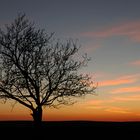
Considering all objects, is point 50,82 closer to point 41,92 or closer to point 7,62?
point 41,92

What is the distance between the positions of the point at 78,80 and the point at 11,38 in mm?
8459

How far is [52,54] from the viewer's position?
34.2 meters

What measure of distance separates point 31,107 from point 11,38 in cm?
769

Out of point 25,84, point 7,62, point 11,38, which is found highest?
point 11,38

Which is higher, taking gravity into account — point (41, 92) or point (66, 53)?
point (66, 53)
